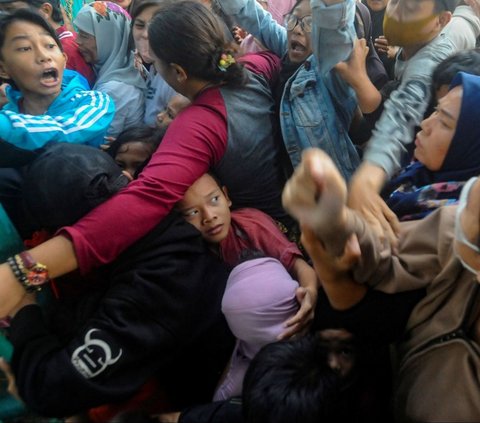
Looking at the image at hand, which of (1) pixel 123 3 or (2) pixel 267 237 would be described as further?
(1) pixel 123 3

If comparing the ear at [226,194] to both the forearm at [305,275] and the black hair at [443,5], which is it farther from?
the black hair at [443,5]

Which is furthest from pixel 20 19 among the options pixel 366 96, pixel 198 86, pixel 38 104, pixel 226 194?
pixel 366 96

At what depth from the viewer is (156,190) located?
1.00 meters

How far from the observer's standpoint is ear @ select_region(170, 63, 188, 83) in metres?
1.18

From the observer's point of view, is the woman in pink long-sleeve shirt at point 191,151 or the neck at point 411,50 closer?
the woman in pink long-sleeve shirt at point 191,151

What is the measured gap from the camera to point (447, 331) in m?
0.73

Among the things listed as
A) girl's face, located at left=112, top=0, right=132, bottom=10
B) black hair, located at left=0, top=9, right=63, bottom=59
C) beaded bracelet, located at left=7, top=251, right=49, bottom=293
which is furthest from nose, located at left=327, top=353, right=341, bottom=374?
girl's face, located at left=112, top=0, right=132, bottom=10

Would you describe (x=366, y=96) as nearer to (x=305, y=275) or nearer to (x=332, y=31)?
(x=332, y=31)

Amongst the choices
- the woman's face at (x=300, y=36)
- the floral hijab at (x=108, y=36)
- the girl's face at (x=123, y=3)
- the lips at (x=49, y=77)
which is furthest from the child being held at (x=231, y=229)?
the girl's face at (x=123, y=3)

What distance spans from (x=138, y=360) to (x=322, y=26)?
94 cm

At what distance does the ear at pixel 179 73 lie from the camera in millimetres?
1184

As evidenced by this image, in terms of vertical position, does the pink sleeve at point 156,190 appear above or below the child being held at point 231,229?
above

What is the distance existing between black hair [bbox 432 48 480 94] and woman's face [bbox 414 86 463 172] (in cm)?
27

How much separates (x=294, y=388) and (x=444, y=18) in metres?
1.26
